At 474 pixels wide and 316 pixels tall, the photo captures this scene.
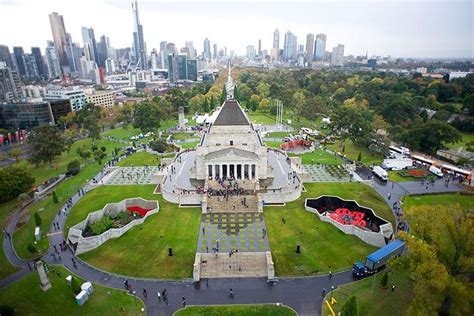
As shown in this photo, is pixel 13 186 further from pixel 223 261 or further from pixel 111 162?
pixel 223 261

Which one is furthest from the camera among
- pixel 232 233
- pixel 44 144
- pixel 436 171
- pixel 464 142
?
pixel 464 142

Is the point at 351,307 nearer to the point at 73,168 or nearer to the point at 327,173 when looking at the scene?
the point at 327,173

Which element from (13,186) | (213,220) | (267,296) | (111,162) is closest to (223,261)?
(267,296)

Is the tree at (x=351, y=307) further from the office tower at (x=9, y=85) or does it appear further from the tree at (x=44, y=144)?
the office tower at (x=9, y=85)

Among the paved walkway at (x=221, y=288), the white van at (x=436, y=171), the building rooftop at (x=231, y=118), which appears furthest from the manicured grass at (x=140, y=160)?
the white van at (x=436, y=171)

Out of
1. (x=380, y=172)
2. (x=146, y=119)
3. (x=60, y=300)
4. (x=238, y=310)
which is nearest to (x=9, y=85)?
(x=146, y=119)
